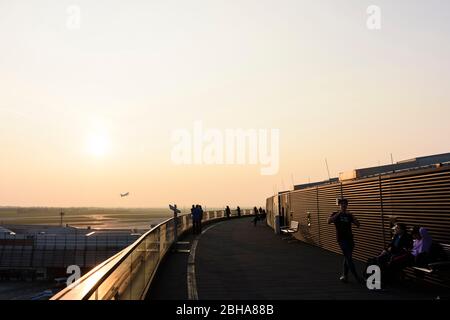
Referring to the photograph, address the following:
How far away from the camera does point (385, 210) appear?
38.3 feet

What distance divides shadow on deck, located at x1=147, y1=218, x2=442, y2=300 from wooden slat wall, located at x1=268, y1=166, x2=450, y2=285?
929 mm

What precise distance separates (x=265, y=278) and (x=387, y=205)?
4.03 meters

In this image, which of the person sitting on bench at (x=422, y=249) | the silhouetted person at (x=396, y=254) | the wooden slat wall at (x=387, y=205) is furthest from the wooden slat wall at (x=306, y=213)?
the person sitting on bench at (x=422, y=249)

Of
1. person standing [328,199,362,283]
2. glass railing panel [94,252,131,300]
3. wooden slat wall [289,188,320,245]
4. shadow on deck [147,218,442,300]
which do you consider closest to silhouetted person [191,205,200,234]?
wooden slat wall [289,188,320,245]

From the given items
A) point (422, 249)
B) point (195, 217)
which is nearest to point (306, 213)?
point (195, 217)

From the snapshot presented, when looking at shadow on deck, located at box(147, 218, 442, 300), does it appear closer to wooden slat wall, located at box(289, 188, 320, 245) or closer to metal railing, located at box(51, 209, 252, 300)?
metal railing, located at box(51, 209, 252, 300)

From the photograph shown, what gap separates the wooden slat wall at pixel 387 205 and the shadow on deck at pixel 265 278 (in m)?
0.93

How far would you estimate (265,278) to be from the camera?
1048cm

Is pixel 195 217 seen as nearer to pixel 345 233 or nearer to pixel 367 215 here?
pixel 367 215

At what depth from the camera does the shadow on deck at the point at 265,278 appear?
8.41 metres

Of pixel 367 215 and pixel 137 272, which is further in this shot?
pixel 367 215
